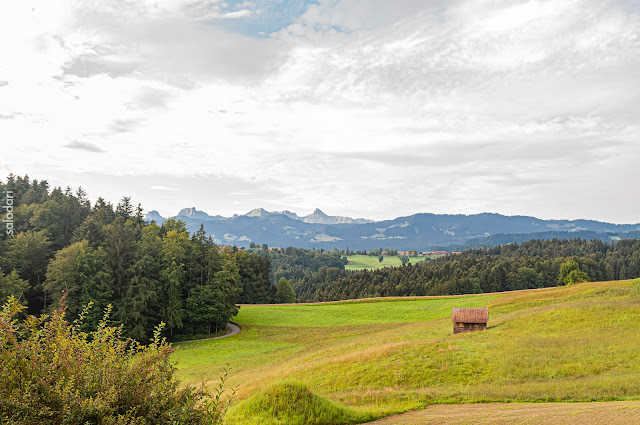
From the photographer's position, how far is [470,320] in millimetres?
29516

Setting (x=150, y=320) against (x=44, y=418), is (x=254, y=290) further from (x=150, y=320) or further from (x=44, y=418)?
(x=44, y=418)

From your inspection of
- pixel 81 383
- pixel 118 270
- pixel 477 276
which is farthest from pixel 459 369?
pixel 477 276

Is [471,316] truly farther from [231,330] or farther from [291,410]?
[231,330]

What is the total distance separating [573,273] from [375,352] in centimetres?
7880

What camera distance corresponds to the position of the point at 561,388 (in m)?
14.8

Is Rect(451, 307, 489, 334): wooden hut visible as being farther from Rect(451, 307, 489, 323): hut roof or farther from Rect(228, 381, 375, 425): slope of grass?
Rect(228, 381, 375, 425): slope of grass

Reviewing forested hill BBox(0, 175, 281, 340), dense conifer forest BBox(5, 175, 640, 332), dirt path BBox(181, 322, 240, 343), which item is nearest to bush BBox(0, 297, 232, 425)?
dense conifer forest BBox(5, 175, 640, 332)

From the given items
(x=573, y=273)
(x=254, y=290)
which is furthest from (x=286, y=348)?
(x=573, y=273)

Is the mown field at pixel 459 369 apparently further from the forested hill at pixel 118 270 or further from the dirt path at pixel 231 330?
the forested hill at pixel 118 270

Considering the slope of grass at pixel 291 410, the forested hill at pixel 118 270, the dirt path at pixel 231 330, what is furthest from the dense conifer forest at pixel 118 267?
the slope of grass at pixel 291 410

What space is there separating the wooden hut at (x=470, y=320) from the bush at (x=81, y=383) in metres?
26.7

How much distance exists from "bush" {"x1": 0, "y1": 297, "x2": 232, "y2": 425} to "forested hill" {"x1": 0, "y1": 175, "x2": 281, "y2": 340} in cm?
3939

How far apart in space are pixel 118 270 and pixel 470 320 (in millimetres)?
43987

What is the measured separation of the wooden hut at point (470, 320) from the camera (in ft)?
96.5
